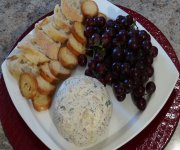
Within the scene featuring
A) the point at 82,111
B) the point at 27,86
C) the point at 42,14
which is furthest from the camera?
the point at 42,14

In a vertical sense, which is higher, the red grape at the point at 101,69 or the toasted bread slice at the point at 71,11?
the toasted bread slice at the point at 71,11

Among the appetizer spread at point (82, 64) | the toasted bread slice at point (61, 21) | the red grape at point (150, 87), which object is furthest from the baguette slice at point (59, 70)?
the red grape at point (150, 87)

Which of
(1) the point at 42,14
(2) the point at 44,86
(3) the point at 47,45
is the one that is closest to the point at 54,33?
(3) the point at 47,45

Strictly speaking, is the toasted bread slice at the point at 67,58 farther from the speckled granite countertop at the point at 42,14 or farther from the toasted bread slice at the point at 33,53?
the speckled granite countertop at the point at 42,14

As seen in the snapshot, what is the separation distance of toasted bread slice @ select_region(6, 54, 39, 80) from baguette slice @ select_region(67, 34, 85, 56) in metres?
0.11

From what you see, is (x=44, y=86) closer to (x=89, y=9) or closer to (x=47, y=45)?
(x=47, y=45)

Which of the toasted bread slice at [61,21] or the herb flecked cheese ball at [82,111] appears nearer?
the herb flecked cheese ball at [82,111]

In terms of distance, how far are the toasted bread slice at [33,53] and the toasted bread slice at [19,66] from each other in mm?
12

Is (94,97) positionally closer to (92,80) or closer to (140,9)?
(92,80)

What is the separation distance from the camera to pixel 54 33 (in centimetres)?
93

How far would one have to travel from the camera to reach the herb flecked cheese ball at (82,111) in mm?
754

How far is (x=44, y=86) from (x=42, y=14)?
38 cm

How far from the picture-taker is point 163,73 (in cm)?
85

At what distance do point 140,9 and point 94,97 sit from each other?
0.47 meters
